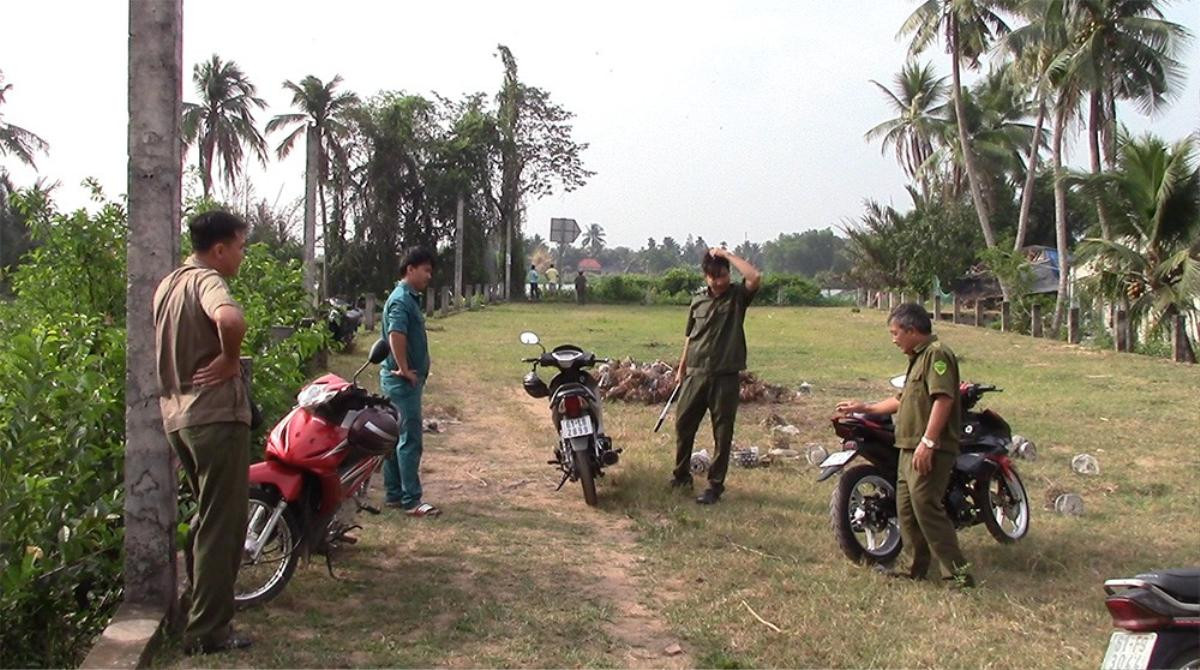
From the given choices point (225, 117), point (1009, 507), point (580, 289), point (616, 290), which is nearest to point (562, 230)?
point (580, 289)

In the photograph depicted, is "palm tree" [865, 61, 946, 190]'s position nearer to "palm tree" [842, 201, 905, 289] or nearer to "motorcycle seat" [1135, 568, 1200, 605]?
"palm tree" [842, 201, 905, 289]

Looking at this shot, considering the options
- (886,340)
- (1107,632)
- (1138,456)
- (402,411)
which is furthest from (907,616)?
(886,340)

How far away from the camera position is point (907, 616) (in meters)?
4.92

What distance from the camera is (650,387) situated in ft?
40.3

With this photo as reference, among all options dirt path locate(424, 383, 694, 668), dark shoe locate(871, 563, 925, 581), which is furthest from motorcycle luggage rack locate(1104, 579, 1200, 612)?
dark shoe locate(871, 563, 925, 581)

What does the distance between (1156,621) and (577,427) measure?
426 centimetres

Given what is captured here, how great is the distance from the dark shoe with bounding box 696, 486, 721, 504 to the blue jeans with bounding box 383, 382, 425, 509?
72.4 inches

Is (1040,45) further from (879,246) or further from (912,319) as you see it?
(912,319)

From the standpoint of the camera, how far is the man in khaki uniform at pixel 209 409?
404 centimetres

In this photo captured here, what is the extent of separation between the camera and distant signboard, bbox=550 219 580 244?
152ft

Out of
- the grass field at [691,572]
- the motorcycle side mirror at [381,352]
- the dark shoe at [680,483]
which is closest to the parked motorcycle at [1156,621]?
the grass field at [691,572]

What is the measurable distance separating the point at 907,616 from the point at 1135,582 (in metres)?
1.55

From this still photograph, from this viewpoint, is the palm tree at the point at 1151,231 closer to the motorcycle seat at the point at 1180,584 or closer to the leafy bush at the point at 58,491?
the motorcycle seat at the point at 1180,584

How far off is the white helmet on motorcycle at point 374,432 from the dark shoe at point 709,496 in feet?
8.68
